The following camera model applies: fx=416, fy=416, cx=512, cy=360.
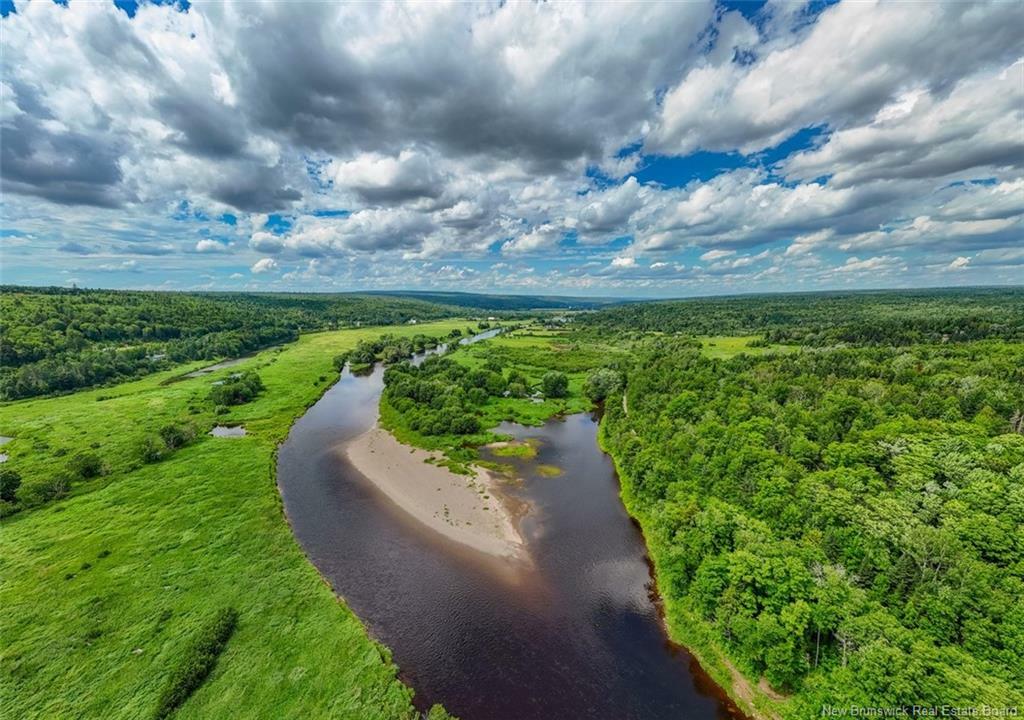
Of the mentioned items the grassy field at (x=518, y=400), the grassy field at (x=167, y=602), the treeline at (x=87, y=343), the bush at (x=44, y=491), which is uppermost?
the treeline at (x=87, y=343)

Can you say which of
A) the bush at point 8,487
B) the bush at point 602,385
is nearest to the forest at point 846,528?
the bush at point 602,385

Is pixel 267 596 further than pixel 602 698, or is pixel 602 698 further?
pixel 267 596

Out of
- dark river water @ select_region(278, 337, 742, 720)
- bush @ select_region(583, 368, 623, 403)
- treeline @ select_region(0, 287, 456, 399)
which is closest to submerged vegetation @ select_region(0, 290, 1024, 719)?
dark river water @ select_region(278, 337, 742, 720)

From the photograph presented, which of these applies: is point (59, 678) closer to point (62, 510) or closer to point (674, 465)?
point (62, 510)

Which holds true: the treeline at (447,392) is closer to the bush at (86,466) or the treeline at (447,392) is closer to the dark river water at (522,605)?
the dark river water at (522,605)

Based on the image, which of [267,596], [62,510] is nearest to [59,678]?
[267,596]

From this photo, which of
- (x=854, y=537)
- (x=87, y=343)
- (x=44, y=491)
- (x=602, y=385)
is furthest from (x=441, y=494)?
(x=87, y=343)

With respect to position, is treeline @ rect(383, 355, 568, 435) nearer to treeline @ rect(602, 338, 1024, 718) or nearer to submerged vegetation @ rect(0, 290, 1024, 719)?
submerged vegetation @ rect(0, 290, 1024, 719)
